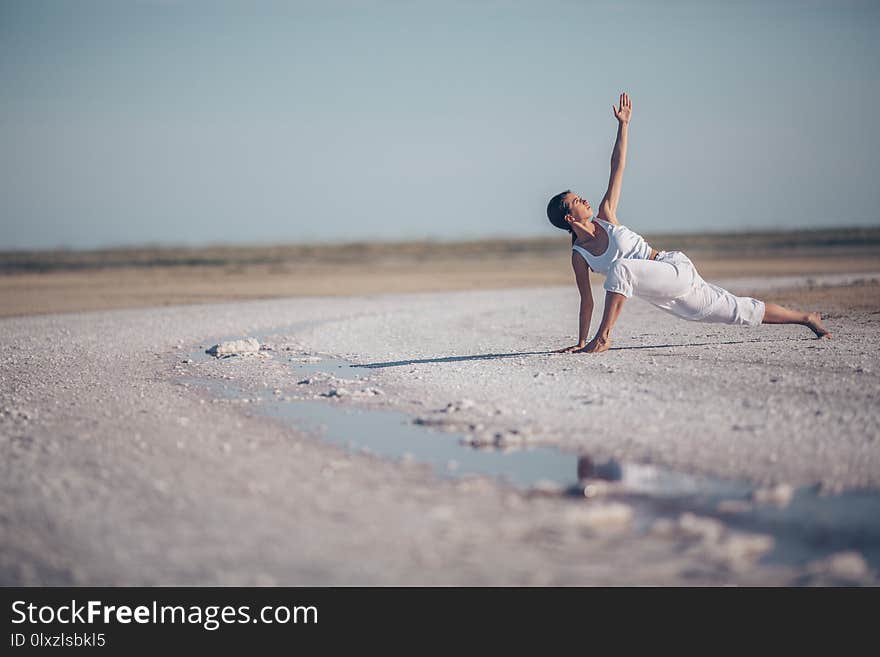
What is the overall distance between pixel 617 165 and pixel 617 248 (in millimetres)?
756

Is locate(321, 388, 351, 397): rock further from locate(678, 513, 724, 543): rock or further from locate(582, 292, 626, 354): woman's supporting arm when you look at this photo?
locate(678, 513, 724, 543): rock

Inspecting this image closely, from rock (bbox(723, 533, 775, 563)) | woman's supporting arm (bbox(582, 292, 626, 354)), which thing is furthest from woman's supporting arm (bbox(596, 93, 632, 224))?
rock (bbox(723, 533, 775, 563))

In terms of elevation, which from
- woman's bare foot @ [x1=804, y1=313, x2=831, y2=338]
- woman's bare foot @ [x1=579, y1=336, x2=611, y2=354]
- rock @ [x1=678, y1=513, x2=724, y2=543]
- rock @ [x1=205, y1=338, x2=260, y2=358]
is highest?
woman's bare foot @ [x1=804, y1=313, x2=831, y2=338]

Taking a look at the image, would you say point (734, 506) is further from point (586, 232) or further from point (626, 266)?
point (586, 232)

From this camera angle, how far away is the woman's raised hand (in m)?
7.70

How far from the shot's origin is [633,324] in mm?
11625

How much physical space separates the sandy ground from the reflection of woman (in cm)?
42

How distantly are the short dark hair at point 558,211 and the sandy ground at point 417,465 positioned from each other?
3.97ft

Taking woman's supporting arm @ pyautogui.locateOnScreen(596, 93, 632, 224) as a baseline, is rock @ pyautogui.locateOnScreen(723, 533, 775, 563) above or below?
below

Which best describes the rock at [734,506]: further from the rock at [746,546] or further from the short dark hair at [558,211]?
the short dark hair at [558,211]

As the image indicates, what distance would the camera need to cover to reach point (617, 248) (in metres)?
7.63

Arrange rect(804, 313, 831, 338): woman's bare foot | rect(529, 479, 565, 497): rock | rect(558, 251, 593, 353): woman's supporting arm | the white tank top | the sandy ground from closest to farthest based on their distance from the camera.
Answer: the sandy ground < rect(529, 479, 565, 497): rock < the white tank top < rect(558, 251, 593, 353): woman's supporting arm < rect(804, 313, 831, 338): woman's bare foot

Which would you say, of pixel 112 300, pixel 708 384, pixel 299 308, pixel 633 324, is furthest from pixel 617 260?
pixel 112 300
